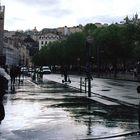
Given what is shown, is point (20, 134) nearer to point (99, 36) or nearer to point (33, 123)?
point (33, 123)

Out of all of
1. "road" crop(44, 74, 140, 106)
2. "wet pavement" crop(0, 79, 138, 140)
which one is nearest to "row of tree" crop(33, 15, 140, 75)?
"road" crop(44, 74, 140, 106)

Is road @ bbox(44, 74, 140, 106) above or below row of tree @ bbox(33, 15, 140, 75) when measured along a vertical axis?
→ below

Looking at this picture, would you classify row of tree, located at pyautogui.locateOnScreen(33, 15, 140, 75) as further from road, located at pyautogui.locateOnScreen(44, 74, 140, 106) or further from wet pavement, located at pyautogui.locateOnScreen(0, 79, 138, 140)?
wet pavement, located at pyautogui.locateOnScreen(0, 79, 138, 140)

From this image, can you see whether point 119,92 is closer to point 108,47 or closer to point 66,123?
point 66,123

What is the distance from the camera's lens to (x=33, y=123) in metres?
15.2

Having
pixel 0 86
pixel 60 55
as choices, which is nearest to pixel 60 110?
pixel 0 86

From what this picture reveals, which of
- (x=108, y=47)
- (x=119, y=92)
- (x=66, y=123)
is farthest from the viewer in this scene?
(x=108, y=47)

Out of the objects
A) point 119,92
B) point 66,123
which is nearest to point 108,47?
point 119,92

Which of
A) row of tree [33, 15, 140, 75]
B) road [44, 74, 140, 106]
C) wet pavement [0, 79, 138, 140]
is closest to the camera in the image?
wet pavement [0, 79, 138, 140]

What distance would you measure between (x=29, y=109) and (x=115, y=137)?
780 centimetres

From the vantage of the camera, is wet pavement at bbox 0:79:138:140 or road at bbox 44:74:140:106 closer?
wet pavement at bbox 0:79:138:140

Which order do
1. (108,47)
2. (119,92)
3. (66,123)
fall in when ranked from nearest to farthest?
(66,123)
(119,92)
(108,47)

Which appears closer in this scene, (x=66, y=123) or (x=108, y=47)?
(x=66, y=123)

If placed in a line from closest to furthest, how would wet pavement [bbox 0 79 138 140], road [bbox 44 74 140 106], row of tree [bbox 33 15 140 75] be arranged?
1. wet pavement [bbox 0 79 138 140]
2. road [bbox 44 74 140 106]
3. row of tree [bbox 33 15 140 75]
